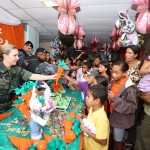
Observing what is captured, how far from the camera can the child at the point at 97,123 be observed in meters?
1.36

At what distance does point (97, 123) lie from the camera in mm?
1398

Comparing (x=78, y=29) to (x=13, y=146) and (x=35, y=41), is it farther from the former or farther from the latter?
(x=13, y=146)

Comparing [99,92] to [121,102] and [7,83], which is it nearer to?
[121,102]

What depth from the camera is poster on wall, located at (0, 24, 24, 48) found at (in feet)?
13.4

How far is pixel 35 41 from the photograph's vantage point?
610 cm

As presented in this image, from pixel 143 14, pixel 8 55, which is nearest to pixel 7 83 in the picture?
pixel 8 55

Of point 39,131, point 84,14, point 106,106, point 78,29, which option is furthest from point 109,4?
point 39,131

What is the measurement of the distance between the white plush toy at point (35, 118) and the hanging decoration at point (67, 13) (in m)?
1.69

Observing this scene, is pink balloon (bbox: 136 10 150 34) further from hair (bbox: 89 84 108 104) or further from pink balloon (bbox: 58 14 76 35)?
hair (bbox: 89 84 108 104)

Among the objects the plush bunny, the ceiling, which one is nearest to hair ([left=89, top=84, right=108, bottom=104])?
the plush bunny

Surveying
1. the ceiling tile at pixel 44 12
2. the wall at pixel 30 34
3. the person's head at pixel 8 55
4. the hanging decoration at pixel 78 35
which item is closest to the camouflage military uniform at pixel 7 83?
the person's head at pixel 8 55

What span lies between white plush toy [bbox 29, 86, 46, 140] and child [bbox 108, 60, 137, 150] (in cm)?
82

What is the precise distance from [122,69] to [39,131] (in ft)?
3.85

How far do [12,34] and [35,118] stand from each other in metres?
3.81
